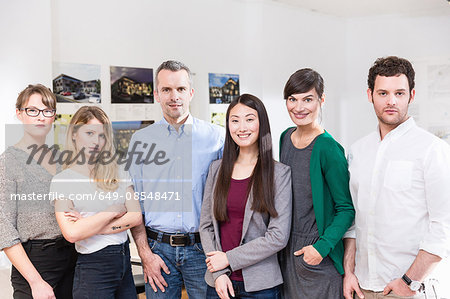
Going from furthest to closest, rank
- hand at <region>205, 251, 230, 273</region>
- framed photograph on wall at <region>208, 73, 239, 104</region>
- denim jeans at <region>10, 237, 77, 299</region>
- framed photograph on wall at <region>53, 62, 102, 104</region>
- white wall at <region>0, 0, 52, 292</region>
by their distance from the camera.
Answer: framed photograph on wall at <region>208, 73, 239, 104</region> < framed photograph on wall at <region>53, 62, 102, 104</region> < white wall at <region>0, 0, 52, 292</region> < denim jeans at <region>10, 237, 77, 299</region> < hand at <region>205, 251, 230, 273</region>

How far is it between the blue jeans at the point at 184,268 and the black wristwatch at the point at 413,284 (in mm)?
911

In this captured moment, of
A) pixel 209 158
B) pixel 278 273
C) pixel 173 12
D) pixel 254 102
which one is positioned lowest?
pixel 278 273

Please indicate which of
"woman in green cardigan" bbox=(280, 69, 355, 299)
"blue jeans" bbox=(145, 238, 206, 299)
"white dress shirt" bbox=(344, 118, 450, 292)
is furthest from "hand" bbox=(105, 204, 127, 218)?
"white dress shirt" bbox=(344, 118, 450, 292)

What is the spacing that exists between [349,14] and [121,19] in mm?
3556

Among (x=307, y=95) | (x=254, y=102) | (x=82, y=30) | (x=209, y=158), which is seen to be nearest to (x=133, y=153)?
(x=209, y=158)

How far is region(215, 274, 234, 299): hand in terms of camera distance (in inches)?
73.8

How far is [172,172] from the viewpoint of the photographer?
222cm

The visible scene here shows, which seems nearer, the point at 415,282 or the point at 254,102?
the point at 415,282

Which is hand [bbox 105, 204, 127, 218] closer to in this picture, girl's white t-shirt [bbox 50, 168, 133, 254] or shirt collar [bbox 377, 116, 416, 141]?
girl's white t-shirt [bbox 50, 168, 133, 254]

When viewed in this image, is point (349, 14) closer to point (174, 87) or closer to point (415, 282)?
point (174, 87)

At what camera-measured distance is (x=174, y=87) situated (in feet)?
7.14

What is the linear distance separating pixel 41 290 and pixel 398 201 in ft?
5.15

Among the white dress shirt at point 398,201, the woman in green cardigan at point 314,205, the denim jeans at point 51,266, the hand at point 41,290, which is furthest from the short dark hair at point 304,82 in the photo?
the hand at point 41,290

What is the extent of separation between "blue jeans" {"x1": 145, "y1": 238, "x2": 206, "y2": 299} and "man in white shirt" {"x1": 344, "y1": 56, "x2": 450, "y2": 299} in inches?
26.9
